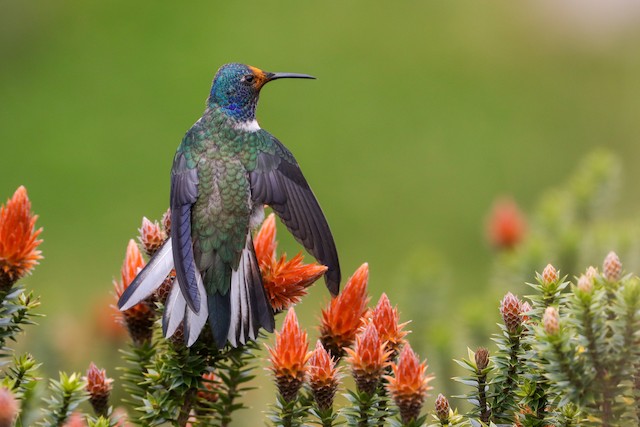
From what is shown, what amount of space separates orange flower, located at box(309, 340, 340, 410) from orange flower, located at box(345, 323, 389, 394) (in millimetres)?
73

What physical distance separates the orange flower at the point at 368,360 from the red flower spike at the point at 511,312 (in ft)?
0.91

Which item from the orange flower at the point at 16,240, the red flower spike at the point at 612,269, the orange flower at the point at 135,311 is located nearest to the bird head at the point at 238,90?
the orange flower at the point at 135,311

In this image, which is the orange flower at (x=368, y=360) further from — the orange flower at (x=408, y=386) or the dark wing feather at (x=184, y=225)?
the dark wing feather at (x=184, y=225)

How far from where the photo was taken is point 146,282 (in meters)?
2.38

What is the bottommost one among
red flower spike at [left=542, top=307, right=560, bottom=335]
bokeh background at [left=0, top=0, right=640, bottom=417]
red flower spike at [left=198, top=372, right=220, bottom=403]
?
red flower spike at [left=542, top=307, right=560, bottom=335]

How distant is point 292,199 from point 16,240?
0.93 m

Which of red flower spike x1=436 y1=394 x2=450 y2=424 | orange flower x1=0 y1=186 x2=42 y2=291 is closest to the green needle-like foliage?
orange flower x1=0 y1=186 x2=42 y2=291

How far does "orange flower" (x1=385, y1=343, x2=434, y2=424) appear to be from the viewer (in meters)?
1.93

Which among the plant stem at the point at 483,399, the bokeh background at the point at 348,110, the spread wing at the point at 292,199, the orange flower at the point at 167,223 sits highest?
the bokeh background at the point at 348,110

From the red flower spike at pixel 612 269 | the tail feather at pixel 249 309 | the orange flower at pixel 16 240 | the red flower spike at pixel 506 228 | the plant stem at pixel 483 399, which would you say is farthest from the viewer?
the red flower spike at pixel 506 228

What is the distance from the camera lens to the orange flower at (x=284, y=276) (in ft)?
7.75

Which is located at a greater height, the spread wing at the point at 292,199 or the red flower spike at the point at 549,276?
the spread wing at the point at 292,199

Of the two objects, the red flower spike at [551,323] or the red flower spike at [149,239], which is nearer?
the red flower spike at [551,323]

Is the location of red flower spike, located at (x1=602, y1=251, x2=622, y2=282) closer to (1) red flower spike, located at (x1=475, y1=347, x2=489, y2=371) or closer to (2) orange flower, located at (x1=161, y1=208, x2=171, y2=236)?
(1) red flower spike, located at (x1=475, y1=347, x2=489, y2=371)
